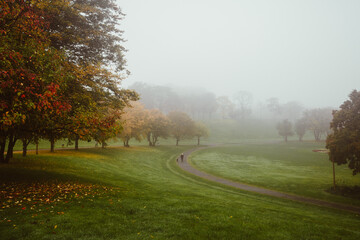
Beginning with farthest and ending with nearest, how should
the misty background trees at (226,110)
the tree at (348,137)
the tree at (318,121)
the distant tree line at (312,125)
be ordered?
the misty background trees at (226,110) → the distant tree line at (312,125) → the tree at (318,121) → the tree at (348,137)

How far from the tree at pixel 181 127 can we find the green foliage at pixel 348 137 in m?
54.3

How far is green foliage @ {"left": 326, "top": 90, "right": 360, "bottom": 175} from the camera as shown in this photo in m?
22.0

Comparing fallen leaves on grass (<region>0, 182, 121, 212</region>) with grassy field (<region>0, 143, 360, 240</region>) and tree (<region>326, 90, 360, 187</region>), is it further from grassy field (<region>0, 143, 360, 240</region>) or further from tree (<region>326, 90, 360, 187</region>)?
tree (<region>326, 90, 360, 187</region>)

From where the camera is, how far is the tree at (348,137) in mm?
22016

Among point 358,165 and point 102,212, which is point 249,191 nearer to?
point 358,165

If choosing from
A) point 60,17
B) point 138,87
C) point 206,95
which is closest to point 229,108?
point 206,95

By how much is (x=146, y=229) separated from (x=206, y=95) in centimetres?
14128

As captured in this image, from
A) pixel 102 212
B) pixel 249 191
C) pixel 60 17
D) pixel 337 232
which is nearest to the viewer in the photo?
pixel 102 212

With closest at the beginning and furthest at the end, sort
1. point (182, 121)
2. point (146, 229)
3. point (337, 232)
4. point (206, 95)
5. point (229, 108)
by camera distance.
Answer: point (146, 229)
point (337, 232)
point (182, 121)
point (206, 95)
point (229, 108)

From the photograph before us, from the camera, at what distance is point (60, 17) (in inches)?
645

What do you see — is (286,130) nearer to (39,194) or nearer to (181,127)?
(181,127)

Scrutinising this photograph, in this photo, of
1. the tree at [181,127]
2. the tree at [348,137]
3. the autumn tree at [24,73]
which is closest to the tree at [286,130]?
the tree at [181,127]

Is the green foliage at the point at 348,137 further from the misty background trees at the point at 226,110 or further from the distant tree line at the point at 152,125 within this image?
the misty background trees at the point at 226,110

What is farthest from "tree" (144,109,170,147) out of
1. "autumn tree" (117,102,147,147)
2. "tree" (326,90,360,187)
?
"tree" (326,90,360,187)
